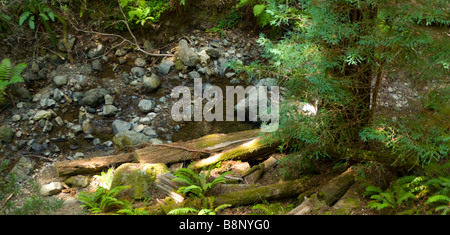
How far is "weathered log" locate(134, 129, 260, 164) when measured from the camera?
5539 mm

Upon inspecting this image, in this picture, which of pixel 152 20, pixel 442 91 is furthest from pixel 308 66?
pixel 152 20

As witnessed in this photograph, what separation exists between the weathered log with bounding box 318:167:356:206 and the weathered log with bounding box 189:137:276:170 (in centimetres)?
138

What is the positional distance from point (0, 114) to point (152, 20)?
412 cm

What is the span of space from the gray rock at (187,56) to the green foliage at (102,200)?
4.33 meters

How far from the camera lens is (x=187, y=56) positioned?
27.1 ft

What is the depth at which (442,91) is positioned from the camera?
12.9 feet

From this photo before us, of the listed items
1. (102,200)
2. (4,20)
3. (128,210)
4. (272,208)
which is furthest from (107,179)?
(4,20)

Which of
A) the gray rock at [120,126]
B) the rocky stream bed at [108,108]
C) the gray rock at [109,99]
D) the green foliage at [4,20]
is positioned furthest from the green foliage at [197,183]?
the green foliage at [4,20]

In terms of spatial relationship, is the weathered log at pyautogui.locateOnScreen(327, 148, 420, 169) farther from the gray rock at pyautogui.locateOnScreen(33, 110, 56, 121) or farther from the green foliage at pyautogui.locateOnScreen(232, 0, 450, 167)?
the gray rock at pyautogui.locateOnScreen(33, 110, 56, 121)

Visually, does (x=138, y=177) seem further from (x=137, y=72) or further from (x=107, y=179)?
(x=137, y=72)

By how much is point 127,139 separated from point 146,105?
1.34 metres

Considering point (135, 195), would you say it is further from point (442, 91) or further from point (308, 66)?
point (442, 91)

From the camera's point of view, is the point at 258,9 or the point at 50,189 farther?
the point at 258,9

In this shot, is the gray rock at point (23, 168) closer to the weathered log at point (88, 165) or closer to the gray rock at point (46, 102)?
the weathered log at point (88, 165)
